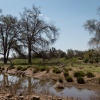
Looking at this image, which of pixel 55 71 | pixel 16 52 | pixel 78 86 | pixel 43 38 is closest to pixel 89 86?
pixel 78 86

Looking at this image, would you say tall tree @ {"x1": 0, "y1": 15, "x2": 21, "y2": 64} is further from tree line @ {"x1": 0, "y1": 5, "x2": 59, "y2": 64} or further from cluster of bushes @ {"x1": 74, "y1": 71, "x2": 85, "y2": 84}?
cluster of bushes @ {"x1": 74, "y1": 71, "x2": 85, "y2": 84}

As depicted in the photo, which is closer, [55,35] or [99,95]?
[99,95]

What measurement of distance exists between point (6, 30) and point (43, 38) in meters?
7.38

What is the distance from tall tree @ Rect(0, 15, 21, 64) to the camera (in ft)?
156

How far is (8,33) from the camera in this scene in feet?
158

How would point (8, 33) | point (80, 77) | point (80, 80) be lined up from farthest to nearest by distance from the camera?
point (8, 33) → point (80, 77) → point (80, 80)

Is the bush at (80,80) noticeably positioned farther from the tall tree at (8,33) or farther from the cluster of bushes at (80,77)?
the tall tree at (8,33)

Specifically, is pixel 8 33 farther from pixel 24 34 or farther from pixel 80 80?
pixel 80 80

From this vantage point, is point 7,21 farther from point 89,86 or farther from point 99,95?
point 99,95

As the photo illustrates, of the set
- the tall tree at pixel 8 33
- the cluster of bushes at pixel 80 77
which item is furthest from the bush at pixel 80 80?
the tall tree at pixel 8 33

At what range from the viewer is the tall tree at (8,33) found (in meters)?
47.5

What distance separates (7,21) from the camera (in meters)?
47.6

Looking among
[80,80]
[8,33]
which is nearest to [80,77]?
[80,80]

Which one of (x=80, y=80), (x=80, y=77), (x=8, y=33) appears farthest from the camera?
(x=8, y=33)
